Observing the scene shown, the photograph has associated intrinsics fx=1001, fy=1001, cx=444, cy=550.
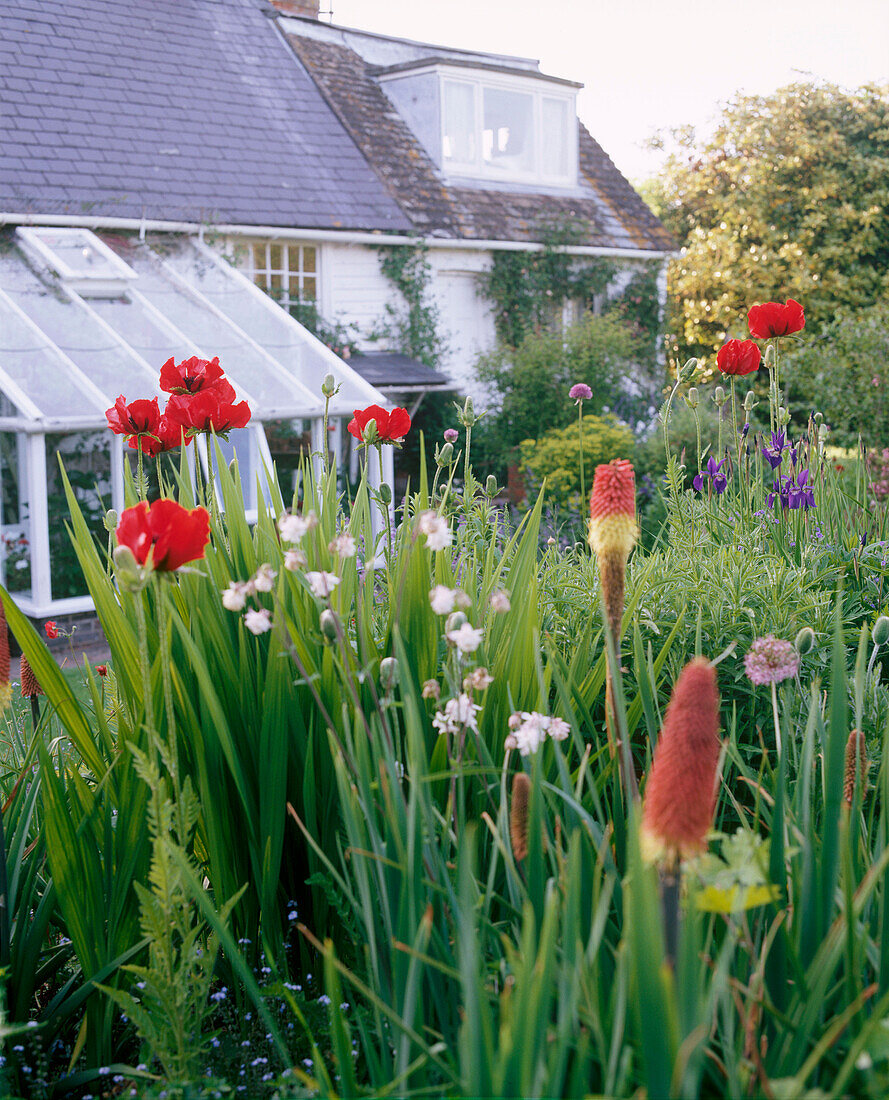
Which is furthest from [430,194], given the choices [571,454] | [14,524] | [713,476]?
[713,476]

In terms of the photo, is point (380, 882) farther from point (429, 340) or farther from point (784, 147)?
point (784, 147)

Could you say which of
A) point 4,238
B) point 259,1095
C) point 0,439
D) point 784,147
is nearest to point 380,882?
point 259,1095

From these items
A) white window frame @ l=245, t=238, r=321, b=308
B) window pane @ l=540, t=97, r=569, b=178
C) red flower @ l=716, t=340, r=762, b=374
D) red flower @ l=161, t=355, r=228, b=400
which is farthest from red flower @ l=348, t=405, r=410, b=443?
window pane @ l=540, t=97, r=569, b=178

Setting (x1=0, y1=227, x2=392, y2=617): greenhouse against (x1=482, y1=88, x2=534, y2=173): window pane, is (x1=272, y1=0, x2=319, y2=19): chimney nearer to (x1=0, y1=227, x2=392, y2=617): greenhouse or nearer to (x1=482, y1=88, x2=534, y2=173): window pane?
(x1=482, y1=88, x2=534, y2=173): window pane

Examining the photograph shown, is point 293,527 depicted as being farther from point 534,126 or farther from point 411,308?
point 534,126

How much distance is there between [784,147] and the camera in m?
19.9

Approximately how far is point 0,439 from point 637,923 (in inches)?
316

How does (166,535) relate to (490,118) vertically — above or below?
below

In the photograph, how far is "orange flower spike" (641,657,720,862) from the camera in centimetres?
103

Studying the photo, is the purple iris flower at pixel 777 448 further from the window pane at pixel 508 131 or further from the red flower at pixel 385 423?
the window pane at pixel 508 131

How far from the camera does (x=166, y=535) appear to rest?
150 centimetres

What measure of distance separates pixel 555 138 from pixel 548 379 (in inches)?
219

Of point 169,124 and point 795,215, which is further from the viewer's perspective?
point 795,215

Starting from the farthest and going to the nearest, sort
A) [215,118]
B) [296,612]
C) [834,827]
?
1. [215,118]
2. [296,612]
3. [834,827]
